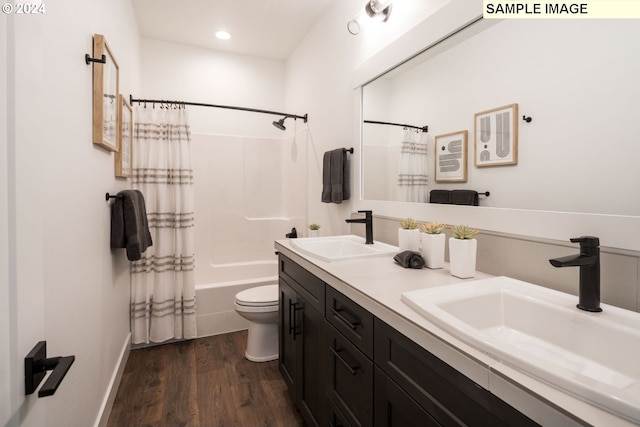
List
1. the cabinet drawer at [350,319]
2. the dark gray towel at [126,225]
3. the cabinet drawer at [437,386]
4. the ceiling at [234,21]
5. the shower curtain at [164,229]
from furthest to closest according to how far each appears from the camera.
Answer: the shower curtain at [164,229] < the ceiling at [234,21] < the dark gray towel at [126,225] < the cabinet drawer at [350,319] < the cabinet drawer at [437,386]

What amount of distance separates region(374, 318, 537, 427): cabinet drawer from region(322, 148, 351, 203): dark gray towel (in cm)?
136

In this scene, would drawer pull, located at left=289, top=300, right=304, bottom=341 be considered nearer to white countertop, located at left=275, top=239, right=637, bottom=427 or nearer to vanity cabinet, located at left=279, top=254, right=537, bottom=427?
vanity cabinet, located at left=279, top=254, right=537, bottom=427

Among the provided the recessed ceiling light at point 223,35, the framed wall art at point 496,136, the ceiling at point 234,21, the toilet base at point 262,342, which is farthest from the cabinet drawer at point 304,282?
the recessed ceiling light at point 223,35

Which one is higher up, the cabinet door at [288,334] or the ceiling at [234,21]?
the ceiling at [234,21]

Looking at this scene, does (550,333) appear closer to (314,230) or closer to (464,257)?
(464,257)

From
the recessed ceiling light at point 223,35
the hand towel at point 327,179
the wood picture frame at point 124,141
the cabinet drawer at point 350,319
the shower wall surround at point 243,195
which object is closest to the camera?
the cabinet drawer at point 350,319

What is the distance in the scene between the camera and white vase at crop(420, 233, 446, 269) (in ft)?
4.20


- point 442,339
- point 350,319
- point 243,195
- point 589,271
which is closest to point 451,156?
point 589,271

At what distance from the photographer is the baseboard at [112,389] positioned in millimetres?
1612

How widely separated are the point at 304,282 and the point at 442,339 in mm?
931

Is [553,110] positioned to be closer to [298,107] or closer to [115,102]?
[115,102]

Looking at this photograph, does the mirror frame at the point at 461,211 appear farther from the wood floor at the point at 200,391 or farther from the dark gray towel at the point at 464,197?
the wood floor at the point at 200,391

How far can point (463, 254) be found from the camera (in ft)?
3.74

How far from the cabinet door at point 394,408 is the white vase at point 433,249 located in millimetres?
532
